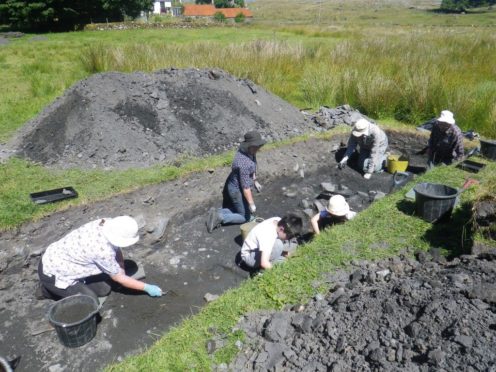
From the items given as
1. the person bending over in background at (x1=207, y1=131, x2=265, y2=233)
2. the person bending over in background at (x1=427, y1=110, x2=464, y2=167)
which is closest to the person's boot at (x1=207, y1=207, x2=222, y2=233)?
the person bending over in background at (x1=207, y1=131, x2=265, y2=233)

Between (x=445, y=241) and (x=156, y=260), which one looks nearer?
(x=445, y=241)

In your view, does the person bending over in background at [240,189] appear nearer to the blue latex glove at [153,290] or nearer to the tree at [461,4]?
the blue latex glove at [153,290]

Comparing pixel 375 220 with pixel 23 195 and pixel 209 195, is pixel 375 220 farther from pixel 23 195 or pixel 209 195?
pixel 23 195

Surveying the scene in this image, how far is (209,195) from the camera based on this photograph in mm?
6945

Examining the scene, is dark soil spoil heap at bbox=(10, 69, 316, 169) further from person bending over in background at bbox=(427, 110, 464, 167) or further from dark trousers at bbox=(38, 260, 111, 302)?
dark trousers at bbox=(38, 260, 111, 302)

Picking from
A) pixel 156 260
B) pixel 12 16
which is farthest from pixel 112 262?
pixel 12 16

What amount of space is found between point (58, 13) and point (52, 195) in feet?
104

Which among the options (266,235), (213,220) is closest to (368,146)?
(213,220)

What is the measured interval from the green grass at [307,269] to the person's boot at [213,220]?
61.2 inches

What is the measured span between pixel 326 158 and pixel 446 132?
2.42 meters

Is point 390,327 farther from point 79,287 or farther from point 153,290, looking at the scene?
point 79,287

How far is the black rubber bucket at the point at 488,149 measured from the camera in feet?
25.0

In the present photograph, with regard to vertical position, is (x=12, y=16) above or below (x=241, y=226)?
above

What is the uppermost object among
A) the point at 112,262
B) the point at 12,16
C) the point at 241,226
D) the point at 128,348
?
the point at 12,16
